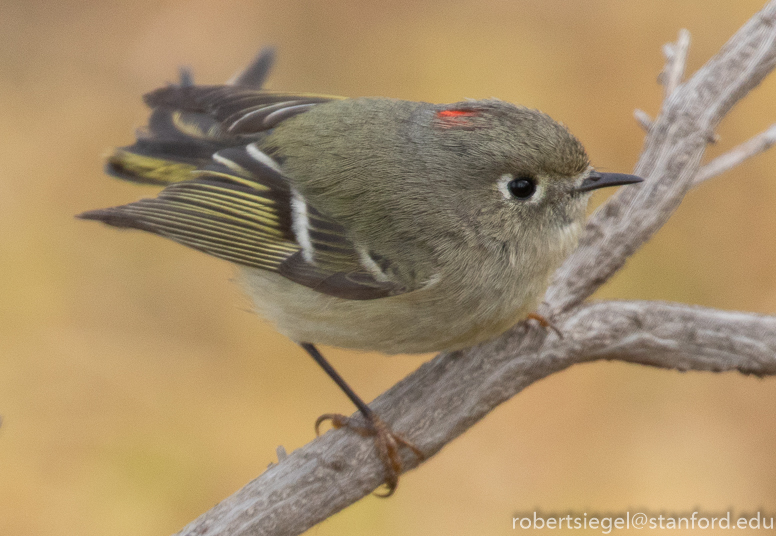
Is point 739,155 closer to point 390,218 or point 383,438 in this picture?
point 390,218

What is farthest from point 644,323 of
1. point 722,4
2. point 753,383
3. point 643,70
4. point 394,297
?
point 722,4

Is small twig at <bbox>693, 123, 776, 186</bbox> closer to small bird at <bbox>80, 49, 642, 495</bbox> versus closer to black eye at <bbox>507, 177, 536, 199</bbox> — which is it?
small bird at <bbox>80, 49, 642, 495</bbox>

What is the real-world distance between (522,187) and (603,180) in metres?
0.18

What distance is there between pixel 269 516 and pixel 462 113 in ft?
3.28

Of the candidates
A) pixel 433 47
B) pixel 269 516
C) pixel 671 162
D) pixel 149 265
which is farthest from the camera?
pixel 433 47

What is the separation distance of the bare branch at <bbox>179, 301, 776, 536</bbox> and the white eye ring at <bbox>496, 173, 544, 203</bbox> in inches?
15.3

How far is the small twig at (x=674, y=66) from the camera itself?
8.21 feet

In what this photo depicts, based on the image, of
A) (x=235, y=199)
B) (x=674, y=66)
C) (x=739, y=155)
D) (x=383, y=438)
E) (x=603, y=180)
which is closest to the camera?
(x=603, y=180)

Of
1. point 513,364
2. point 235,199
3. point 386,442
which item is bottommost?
point 386,442

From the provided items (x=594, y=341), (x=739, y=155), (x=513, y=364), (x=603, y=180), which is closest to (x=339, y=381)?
(x=513, y=364)

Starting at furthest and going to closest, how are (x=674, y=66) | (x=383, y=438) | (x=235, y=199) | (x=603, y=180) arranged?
(x=674, y=66), (x=235, y=199), (x=383, y=438), (x=603, y=180)

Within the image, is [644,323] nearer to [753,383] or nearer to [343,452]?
[343,452]

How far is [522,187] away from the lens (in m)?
1.98

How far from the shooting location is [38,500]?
3023 millimetres
